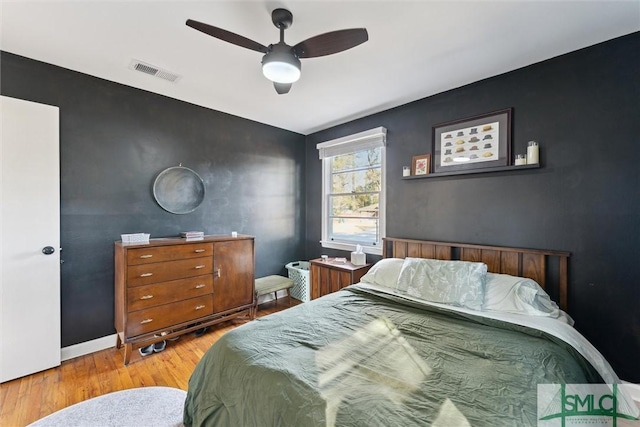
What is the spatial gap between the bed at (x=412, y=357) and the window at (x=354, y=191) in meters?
1.30

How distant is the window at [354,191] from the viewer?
3.50 m

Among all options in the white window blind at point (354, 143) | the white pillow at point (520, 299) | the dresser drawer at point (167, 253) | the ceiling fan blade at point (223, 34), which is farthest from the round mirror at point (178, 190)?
the white pillow at point (520, 299)

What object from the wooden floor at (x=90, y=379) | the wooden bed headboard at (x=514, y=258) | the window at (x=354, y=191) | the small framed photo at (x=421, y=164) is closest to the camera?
the wooden floor at (x=90, y=379)

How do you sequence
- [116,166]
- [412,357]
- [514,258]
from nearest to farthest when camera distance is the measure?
1. [412,357]
2. [514,258]
3. [116,166]

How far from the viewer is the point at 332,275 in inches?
131

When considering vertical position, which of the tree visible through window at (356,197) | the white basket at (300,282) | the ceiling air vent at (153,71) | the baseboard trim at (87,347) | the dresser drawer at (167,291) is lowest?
the baseboard trim at (87,347)

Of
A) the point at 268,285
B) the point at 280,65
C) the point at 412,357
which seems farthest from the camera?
the point at 268,285

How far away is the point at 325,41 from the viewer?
5.39 ft

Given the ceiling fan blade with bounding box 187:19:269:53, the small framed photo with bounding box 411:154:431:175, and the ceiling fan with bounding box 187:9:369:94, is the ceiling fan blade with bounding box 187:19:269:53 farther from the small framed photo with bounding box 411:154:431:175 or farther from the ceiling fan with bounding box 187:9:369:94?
the small framed photo with bounding box 411:154:431:175

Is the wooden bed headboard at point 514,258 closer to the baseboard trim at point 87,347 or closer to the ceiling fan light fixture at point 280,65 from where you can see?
the ceiling fan light fixture at point 280,65

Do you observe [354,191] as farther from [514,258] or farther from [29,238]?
[29,238]

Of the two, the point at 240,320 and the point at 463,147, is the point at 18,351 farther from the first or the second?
the point at 463,147

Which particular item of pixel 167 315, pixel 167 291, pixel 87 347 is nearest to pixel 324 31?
pixel 167 291

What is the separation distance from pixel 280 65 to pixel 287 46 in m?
0.13
